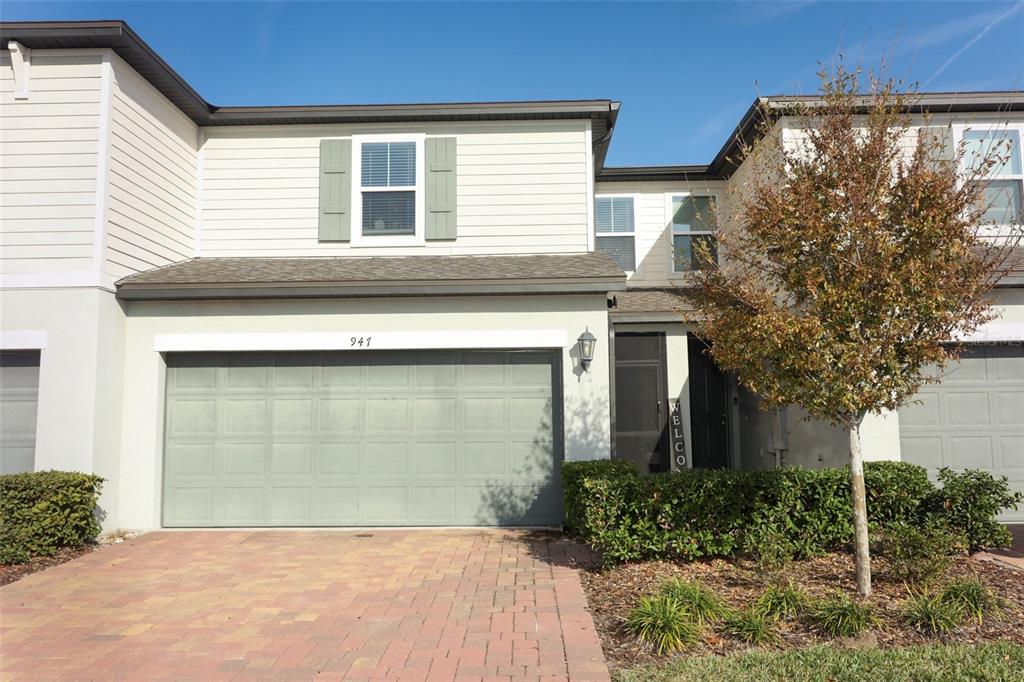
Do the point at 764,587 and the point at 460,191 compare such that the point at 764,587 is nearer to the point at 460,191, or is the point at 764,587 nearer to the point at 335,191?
the point at 460,191

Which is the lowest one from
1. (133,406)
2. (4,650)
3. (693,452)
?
(4,650)

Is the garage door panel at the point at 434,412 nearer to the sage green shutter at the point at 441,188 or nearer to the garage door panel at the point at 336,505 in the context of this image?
the garage door panel at the point at 336,505

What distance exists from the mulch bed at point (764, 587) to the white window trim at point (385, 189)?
6002 millimetres

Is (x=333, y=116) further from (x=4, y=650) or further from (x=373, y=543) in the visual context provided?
(x=4, y=650)

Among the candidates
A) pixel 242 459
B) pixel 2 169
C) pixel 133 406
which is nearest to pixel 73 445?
pixel 133 406

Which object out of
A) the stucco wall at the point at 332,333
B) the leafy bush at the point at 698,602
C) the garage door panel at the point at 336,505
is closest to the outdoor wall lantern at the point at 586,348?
the stucco wall at the point at 332,333

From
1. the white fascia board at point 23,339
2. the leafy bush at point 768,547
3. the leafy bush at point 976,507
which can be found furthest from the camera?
the white fascia board at point 23,339

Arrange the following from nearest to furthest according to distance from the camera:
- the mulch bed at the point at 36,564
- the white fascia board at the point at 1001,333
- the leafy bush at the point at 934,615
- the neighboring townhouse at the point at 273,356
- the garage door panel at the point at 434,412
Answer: the leafy bush at the point at 934,615, the mulch bed at the point at 36,564, the neighboring townhouse at the point at 273,356, the white fascia board at the point at 1001,333, the garage door panel at the point at 434,412

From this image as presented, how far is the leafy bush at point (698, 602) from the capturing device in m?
5.04

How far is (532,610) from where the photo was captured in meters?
5.66

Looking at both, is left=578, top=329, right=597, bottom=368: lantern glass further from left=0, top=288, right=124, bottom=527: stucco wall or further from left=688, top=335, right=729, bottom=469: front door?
left=0, top=288, right=124, bottom=527: stucco wall

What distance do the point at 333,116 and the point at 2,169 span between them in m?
4.46

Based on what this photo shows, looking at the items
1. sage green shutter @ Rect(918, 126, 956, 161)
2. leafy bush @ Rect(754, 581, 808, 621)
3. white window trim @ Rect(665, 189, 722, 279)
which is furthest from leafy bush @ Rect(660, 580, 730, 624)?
white window trim @ Rect(665, 189, 722, 279)

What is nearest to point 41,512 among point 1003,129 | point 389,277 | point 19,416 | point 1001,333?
point 19,416
